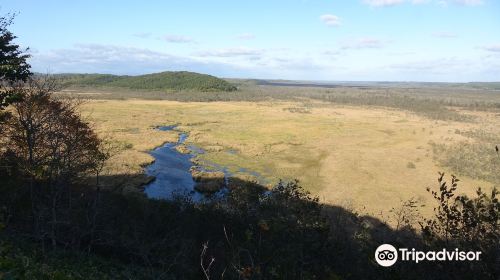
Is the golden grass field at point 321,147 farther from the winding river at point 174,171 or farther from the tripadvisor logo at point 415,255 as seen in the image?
the tripadvisor logo at point 415,255

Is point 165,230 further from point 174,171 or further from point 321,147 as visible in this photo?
point 321,147

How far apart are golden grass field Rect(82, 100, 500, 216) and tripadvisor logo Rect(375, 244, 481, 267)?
27047 millimetres

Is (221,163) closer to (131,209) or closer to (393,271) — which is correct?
(131,209)

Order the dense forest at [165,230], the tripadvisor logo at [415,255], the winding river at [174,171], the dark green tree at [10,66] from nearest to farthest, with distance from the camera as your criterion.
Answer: the tripadvisor logo at [415,255]
the dense forest at [165,230]
the dark green tree at [10,66]
the winding river at [174,171]

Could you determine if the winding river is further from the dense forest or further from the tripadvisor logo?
the tripadvisor logo

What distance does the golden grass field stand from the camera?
42.8m

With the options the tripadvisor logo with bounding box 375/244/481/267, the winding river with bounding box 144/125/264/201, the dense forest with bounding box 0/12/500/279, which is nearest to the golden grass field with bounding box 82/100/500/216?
the winding river with bounding box 144/125/264/201

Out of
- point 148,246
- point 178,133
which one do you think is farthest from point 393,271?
point 178,133

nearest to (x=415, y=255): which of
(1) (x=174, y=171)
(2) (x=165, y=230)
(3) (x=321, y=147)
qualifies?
(2) (x=165, y=230)

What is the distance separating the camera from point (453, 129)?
265 ft

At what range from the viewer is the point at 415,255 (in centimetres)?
977

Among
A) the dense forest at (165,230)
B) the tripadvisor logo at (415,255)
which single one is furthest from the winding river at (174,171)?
the tripadvisor logo at (415,255)

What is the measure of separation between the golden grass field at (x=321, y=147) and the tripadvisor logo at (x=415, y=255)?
27047mm

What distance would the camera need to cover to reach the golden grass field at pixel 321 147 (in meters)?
42.8
